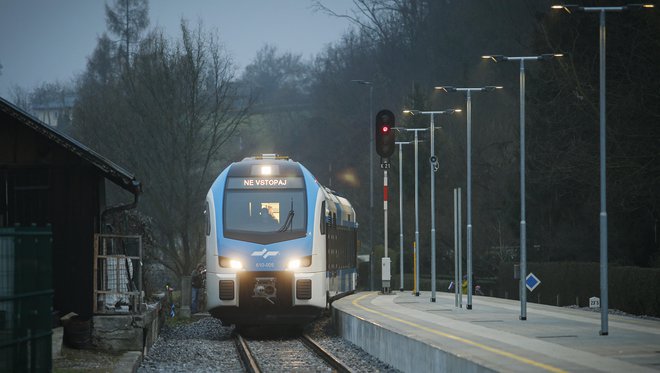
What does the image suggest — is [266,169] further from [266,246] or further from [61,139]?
[61,139]

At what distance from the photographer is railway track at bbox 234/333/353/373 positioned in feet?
69.2

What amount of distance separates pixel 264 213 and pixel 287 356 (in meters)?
5.12

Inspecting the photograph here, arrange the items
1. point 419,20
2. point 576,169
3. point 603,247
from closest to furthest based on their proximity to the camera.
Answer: point 603,247, point 576,169, point 419,20

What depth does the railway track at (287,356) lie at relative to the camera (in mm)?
21094

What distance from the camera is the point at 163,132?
5266 centimetres

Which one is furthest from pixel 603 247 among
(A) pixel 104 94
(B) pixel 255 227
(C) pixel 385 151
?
(A) pixel 104 94

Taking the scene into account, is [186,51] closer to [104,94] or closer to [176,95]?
[176,95]

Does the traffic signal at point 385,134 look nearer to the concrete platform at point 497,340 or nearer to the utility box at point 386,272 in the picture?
the concrete platform at point 497,340

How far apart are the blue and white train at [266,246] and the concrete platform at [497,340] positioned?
1.36m

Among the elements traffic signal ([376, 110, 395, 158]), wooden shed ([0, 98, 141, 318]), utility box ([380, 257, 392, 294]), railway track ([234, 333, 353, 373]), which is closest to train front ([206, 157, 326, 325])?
railway track ([234, 333, 353, 373])

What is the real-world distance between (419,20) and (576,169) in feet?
144

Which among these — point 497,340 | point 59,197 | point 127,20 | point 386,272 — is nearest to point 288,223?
point 59,197

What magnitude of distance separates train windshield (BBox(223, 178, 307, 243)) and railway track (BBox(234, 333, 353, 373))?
2412 mm

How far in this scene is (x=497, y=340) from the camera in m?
19.7
